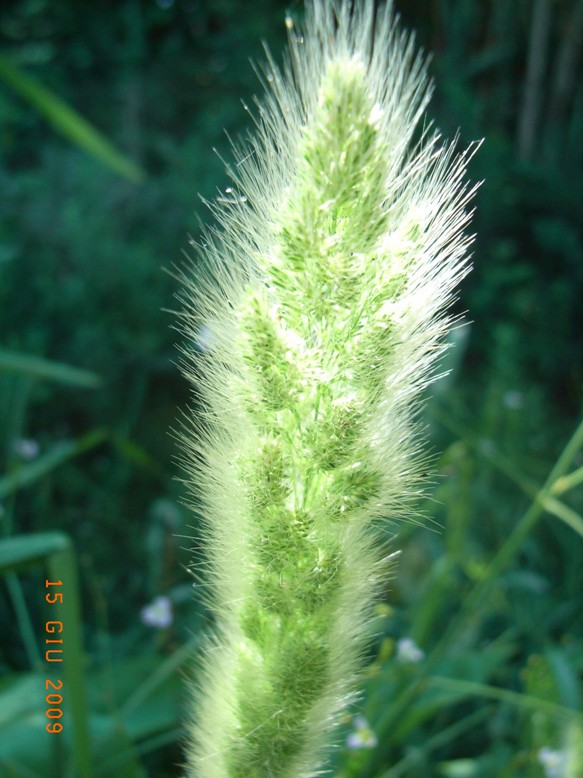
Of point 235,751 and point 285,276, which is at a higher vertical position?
point 285,276

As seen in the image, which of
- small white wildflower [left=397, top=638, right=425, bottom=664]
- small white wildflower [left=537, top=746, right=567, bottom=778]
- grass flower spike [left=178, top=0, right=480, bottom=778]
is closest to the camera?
grass flower spike [left=178, top=0, right=480, bottom=778]

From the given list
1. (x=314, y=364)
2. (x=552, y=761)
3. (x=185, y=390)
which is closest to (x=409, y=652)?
(x=552, y=761)

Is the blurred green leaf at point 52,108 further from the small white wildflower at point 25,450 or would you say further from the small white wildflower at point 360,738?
the small white wildflower at point 360,738

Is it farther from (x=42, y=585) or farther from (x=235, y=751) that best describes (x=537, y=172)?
(x=235, y=751)

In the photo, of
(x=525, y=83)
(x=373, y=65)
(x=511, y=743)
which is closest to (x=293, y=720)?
(x=373, y=65)

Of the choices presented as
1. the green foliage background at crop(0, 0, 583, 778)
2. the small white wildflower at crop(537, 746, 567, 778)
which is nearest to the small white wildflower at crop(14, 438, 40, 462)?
the green foliage background at crop(0, 0, 583, 778)
